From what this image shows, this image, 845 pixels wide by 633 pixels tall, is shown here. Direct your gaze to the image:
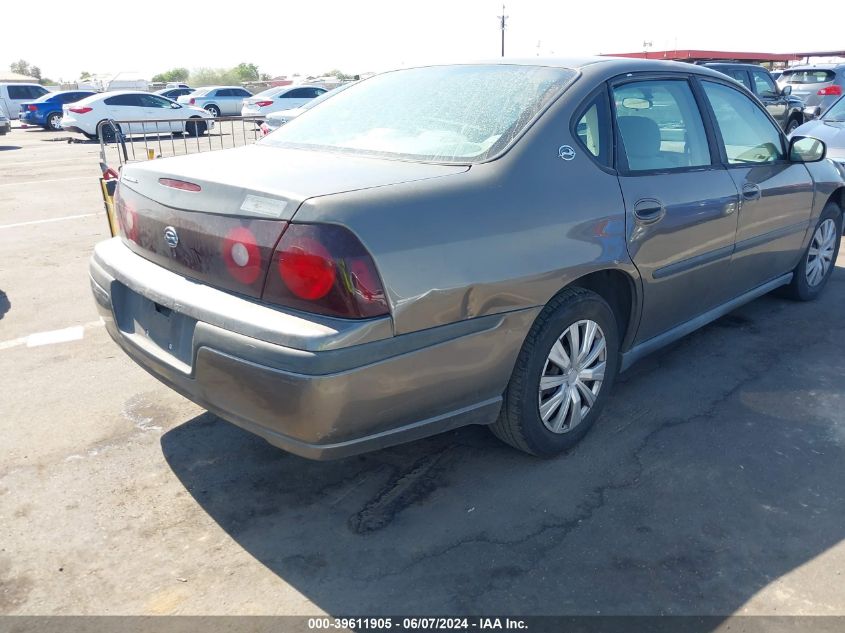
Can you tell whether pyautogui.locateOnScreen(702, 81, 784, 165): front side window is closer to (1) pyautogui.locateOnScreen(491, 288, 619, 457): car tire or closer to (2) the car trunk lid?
(1) pyautogui.locateOnScreen(491, 288, 619, 457): car tire

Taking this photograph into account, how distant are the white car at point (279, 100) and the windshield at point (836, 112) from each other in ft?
64.0

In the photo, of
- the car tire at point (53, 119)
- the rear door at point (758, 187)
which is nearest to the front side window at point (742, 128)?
the rear door at point (758, 187)

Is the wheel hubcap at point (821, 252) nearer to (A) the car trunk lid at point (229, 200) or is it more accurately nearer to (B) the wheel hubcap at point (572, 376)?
(B) the wheel hubcap at point (572, 376)

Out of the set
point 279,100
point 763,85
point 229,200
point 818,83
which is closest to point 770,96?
point 763,85

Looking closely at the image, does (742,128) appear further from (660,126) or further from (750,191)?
(660,126)

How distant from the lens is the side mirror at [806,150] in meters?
4.58

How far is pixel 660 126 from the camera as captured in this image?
3652mm

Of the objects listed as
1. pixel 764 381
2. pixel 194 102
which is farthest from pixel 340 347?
pixel 194 102

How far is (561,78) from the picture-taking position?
10.8 ft

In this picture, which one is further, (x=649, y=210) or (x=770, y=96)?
(x=770, y=96)

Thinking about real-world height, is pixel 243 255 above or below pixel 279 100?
above

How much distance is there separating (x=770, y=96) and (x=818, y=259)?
9.13 meters

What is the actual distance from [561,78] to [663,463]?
1.77 meters

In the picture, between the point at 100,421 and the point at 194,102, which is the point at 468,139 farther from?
the point at 194,102
